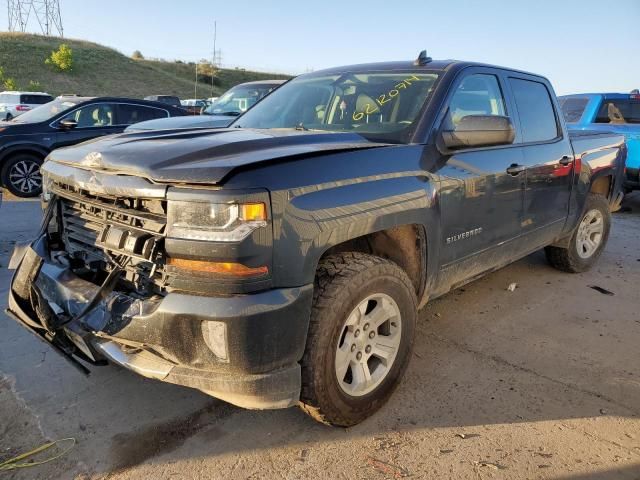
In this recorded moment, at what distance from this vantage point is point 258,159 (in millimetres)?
2164

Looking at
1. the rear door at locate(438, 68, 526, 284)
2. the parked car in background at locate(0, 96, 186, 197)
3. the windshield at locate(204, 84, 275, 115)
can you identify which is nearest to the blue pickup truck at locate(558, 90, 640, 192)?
the windshield at locate(204, 84, 275, 115)

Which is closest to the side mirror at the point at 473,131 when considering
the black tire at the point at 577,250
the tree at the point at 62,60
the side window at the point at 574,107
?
the black tire at the point at 577,250

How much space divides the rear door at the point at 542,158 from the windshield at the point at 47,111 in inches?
306

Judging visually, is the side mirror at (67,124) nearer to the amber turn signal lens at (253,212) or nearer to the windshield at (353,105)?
the windshield at (353,105)

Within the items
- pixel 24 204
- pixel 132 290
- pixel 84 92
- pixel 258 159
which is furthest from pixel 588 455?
pixel 84 92

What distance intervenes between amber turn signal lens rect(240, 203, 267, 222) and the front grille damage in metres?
0.35

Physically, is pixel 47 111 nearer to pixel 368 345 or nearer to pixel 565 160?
pixel 565 160

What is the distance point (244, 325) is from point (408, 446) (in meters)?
1.10

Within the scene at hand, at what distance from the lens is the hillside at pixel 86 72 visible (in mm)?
43875

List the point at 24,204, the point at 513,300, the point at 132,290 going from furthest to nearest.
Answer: the point at 24,204
the point at 513,300
the point at 132,290

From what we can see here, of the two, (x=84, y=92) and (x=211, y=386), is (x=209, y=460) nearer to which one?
(x=211, y=386)

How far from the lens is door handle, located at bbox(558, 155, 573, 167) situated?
4.24m

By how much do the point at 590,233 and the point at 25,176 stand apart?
851 centimetres

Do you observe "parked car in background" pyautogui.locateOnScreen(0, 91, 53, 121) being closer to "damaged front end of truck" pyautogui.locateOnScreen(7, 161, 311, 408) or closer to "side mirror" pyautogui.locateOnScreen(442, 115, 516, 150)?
"damaged front end of truck" pyautogui.locateOnScreen(7, 161, 311, 408)
